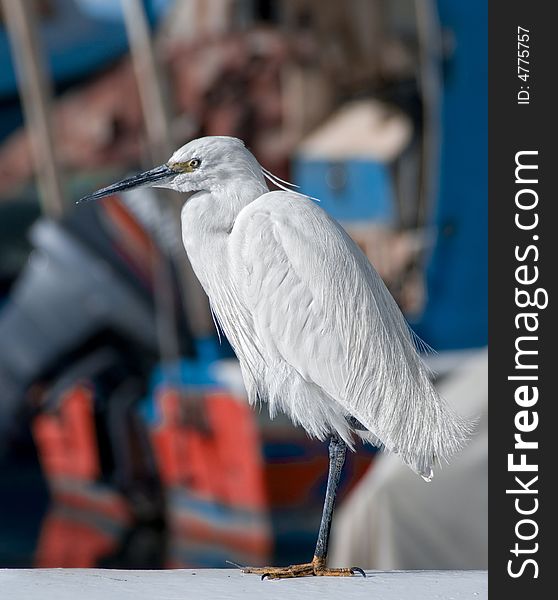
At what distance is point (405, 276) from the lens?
6602 mm

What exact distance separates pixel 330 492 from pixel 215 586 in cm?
28

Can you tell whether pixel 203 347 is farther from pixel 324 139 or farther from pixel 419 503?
pixel 419 503

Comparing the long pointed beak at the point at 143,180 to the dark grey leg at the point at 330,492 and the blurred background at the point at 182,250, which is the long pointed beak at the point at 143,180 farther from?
the blurred background at the point at 182,250

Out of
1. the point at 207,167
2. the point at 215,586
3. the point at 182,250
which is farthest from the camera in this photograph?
the point at 182,250

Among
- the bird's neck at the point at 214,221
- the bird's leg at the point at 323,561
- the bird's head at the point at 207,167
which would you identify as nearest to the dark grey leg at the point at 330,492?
the bird's leg at the point at 323,561

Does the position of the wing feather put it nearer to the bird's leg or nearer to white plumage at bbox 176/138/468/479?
white plumage at bbox 176/138/468/479

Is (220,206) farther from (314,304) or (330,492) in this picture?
(330,492)

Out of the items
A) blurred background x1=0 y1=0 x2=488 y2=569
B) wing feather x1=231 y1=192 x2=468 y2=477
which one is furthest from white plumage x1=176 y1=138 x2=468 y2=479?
blurred background x1=0 y1=0 x2=488 y2=569

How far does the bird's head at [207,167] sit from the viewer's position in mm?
1865

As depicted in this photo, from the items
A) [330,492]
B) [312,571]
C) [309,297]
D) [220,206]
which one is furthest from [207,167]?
[312,571]

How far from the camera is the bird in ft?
6.07

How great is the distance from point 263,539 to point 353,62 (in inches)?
143

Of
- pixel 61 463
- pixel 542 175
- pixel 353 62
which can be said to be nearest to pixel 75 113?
pixel 353 62

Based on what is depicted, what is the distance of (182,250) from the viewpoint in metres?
6.34
